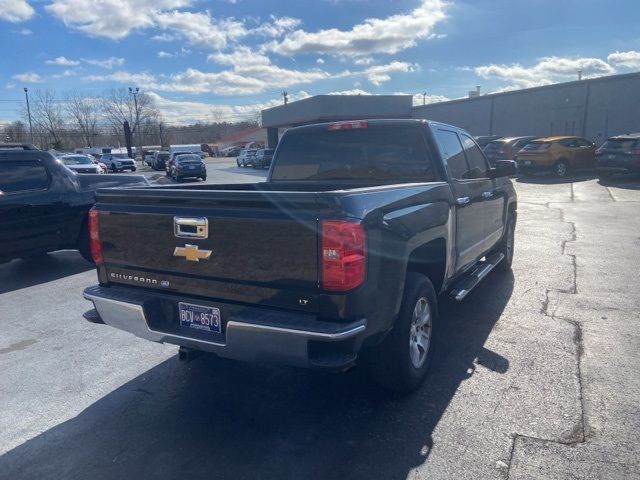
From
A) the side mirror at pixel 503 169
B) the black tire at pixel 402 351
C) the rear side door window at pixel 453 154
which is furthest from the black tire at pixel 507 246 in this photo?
the black tire at pixel 402 351

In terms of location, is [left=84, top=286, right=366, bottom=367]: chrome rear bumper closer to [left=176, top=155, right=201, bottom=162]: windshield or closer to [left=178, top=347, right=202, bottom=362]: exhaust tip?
[left=178, top=347, right=202, bottom=362]: exhaust tip

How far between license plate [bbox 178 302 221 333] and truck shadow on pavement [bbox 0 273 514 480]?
662 millimetres

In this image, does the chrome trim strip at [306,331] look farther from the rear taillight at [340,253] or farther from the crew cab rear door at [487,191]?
the crew cab rear door at [487,191]

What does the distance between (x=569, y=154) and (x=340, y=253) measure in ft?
68.8

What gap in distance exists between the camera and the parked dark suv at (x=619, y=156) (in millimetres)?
17672

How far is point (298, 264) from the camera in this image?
2930 mm

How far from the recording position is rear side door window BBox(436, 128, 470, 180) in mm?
4746


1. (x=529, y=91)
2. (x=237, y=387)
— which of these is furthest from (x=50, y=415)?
(x=529, y=91)

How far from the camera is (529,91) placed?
32.5m

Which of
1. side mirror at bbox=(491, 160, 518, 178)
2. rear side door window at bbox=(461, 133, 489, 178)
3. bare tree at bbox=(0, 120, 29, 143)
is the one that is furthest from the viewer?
bare tree at bbox=(0, 120, 29, 143)

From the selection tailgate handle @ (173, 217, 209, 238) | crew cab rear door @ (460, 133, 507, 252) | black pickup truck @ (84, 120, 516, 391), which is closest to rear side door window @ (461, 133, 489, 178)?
crew cab rear door @ (460, 133, 507, 252)

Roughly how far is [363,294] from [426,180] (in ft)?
6.36

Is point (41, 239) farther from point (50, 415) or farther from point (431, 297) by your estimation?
point (431, 297)

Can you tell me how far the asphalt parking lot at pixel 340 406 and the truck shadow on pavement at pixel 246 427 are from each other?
0.01m
